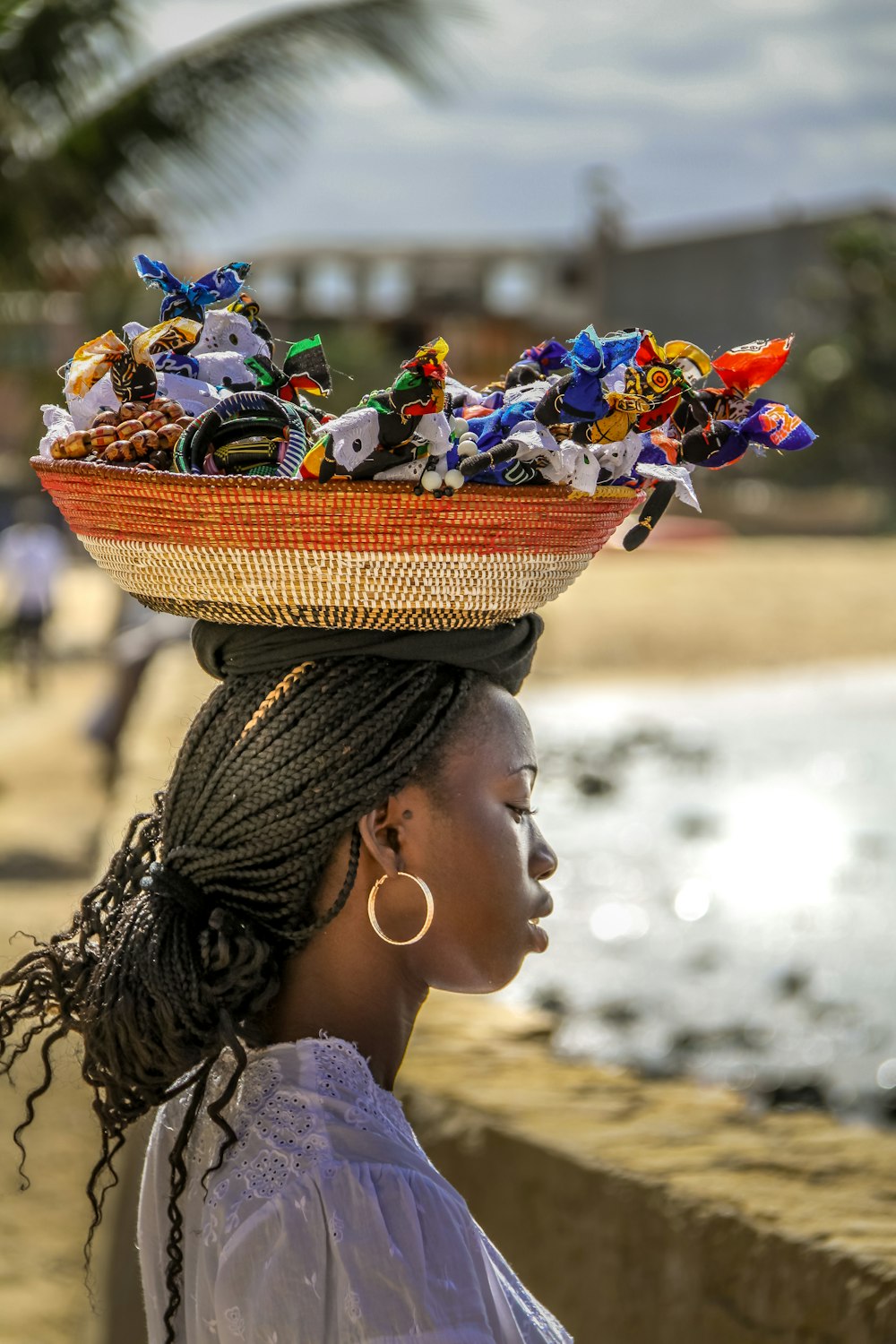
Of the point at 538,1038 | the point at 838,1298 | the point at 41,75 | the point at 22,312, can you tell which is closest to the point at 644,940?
the point at 538,1038

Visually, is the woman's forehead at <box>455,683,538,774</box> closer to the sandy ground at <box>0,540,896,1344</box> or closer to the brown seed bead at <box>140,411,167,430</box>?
the brown seed bead at <box>140,411,167,430</box>

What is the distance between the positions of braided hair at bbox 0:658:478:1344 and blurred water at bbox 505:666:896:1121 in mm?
2330

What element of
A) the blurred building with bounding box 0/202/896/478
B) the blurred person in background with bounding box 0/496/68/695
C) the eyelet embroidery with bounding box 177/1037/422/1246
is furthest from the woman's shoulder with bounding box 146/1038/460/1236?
the blurred building with bounding box 0/202/896/478

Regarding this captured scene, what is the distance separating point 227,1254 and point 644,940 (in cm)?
514

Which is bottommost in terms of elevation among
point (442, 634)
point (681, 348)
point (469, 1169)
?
point (469, 1169)

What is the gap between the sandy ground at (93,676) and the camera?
15.2 feet

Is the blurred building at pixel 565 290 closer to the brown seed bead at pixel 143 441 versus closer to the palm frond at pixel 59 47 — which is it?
the palm frond at pixel 59 47

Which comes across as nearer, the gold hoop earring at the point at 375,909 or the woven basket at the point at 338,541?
the woven basket at the point at 338,541

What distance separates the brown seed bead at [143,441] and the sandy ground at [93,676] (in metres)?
1.52

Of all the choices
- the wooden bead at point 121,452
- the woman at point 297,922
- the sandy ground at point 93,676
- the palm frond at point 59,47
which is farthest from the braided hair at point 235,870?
the palm frond at point 59,47

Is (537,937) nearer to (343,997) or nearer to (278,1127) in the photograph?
(343,997)

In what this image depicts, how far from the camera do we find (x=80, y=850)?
9.63 metres

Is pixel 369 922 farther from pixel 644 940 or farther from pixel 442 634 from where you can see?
pixel 644 940

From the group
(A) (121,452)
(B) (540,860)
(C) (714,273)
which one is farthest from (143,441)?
(C) (714,273)
